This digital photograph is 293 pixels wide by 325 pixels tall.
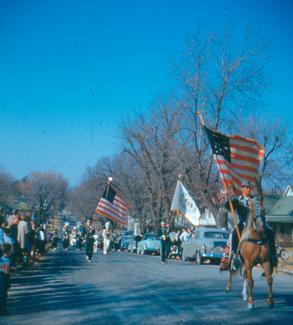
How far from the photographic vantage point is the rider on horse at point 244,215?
37.4 ft

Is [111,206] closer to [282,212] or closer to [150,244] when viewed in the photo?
[150,244]

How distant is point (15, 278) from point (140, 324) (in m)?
9.44

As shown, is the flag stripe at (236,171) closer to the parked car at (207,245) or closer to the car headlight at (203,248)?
the parked car at (207,245)

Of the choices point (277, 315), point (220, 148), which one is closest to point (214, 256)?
point (220, 148)

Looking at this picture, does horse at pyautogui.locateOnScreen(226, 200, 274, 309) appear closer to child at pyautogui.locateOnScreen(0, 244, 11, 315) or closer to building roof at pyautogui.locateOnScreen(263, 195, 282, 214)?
child at pyautogui.locateOnScreen(0, 244, 11, 315)

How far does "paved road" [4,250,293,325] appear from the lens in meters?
9.72

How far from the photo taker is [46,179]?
388ft

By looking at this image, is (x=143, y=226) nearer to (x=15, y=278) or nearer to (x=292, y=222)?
(x=292, y=222)

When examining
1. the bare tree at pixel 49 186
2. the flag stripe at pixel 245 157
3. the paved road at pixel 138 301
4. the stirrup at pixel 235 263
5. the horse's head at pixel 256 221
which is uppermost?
the bare tree at pixel 49 186

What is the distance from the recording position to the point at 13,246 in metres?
11.1

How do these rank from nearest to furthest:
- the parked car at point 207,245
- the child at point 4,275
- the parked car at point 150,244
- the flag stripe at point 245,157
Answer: the child at point 4,275
the flag stripe at point 245,157
the parked car at point 207,245
the parked car at point 150,244

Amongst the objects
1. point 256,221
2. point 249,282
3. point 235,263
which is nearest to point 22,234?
point 235,263

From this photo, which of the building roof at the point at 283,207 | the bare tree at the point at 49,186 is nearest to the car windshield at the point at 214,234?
the building roof at the point at 283,207

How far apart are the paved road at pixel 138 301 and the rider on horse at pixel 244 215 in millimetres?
845
